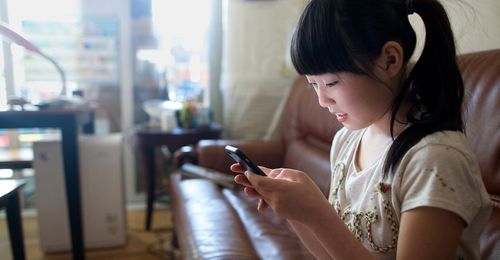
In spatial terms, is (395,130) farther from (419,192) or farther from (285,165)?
(285,165)

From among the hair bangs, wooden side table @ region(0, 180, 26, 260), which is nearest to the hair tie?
the hair bangs

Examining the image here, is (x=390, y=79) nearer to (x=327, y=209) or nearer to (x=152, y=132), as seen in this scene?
(x=327, y=209)

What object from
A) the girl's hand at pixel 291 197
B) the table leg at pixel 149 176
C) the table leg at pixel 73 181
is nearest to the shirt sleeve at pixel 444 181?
the girl's hand at pixel 291 197

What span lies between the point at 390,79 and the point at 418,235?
0.24 meters

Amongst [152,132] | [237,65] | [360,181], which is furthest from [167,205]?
[360,181]

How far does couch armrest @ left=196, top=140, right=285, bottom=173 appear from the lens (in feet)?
5.65

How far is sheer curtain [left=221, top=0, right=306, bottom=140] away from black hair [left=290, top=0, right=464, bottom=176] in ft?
5.20

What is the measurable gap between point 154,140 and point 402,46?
159 centimetres

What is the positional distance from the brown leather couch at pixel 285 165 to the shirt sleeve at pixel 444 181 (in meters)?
0.30

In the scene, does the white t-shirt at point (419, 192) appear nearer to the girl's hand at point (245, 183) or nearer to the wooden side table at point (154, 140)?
the girl's hand at point (245, 183)

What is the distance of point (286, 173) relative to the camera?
0.56 meters

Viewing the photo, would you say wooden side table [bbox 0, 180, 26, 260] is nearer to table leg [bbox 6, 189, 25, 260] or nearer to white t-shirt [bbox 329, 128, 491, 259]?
table leg [bbox 6, 189, 25, 260]

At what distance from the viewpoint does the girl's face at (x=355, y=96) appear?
20.9 inches

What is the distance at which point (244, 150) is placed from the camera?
1.73m
